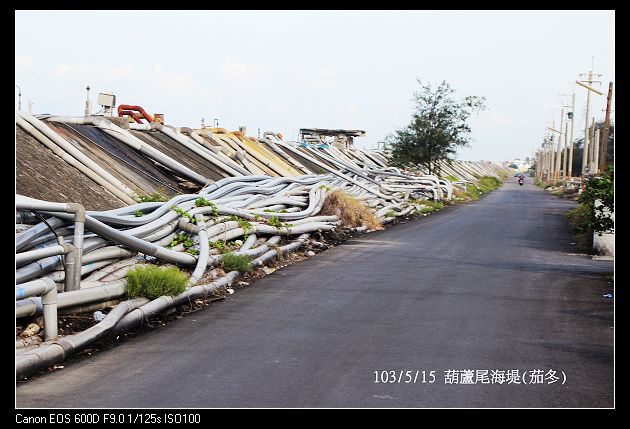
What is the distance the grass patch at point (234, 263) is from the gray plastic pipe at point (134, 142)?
770 cm

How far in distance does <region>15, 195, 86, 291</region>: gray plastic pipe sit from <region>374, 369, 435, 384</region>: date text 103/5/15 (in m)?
3.54

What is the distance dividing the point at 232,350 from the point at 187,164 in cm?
1497

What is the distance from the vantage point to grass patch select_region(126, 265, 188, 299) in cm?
900

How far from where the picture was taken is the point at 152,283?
910cm

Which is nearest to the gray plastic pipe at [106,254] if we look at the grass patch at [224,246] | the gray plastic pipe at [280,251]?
the grass patch at [224,246]

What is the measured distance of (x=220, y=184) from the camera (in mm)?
17453

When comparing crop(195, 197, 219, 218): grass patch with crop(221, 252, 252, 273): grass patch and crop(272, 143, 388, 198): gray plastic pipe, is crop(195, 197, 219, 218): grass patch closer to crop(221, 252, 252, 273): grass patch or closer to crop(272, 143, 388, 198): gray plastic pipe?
crop(221, 252, 252, 273): grass patch

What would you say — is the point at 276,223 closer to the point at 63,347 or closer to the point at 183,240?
the point at 183,240

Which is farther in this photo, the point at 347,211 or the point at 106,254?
the point at 347,211

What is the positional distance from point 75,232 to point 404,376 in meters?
3.97

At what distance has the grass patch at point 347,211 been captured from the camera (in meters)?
19.6

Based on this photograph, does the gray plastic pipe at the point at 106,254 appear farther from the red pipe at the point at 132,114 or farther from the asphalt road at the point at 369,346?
the red pipe at the point at 132,114

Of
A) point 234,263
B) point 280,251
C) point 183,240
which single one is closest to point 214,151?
point 280,251

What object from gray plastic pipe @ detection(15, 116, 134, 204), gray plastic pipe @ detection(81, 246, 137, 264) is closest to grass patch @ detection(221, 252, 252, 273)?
gray plastic pipe @ detection(81, 246, 137, 264)
